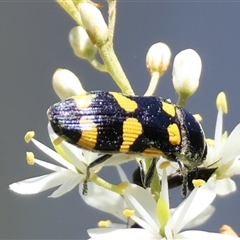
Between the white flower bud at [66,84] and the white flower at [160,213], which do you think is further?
the white flower bud at [66,84]

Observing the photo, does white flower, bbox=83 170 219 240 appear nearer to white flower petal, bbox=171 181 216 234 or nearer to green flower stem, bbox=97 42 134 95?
white flower petal, bbox=171 181 216 234

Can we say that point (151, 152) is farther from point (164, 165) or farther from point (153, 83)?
point (153, 83)

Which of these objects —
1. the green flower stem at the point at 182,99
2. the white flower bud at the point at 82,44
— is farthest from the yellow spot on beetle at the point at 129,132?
the white flower bud at the point at 82,44

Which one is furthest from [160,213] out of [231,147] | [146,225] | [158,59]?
[158,59]

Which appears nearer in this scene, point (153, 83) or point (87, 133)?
point (87, 133)

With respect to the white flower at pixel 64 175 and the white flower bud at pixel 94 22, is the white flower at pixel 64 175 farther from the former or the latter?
the white flower bud at pixel 94 22

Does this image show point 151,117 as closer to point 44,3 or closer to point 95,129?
point 95,129

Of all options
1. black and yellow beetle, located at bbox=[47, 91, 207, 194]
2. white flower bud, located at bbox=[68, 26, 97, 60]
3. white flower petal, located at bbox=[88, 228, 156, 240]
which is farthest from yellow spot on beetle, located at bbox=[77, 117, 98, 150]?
white flower bud, located at bbox=[68, 26, 97, 60]
